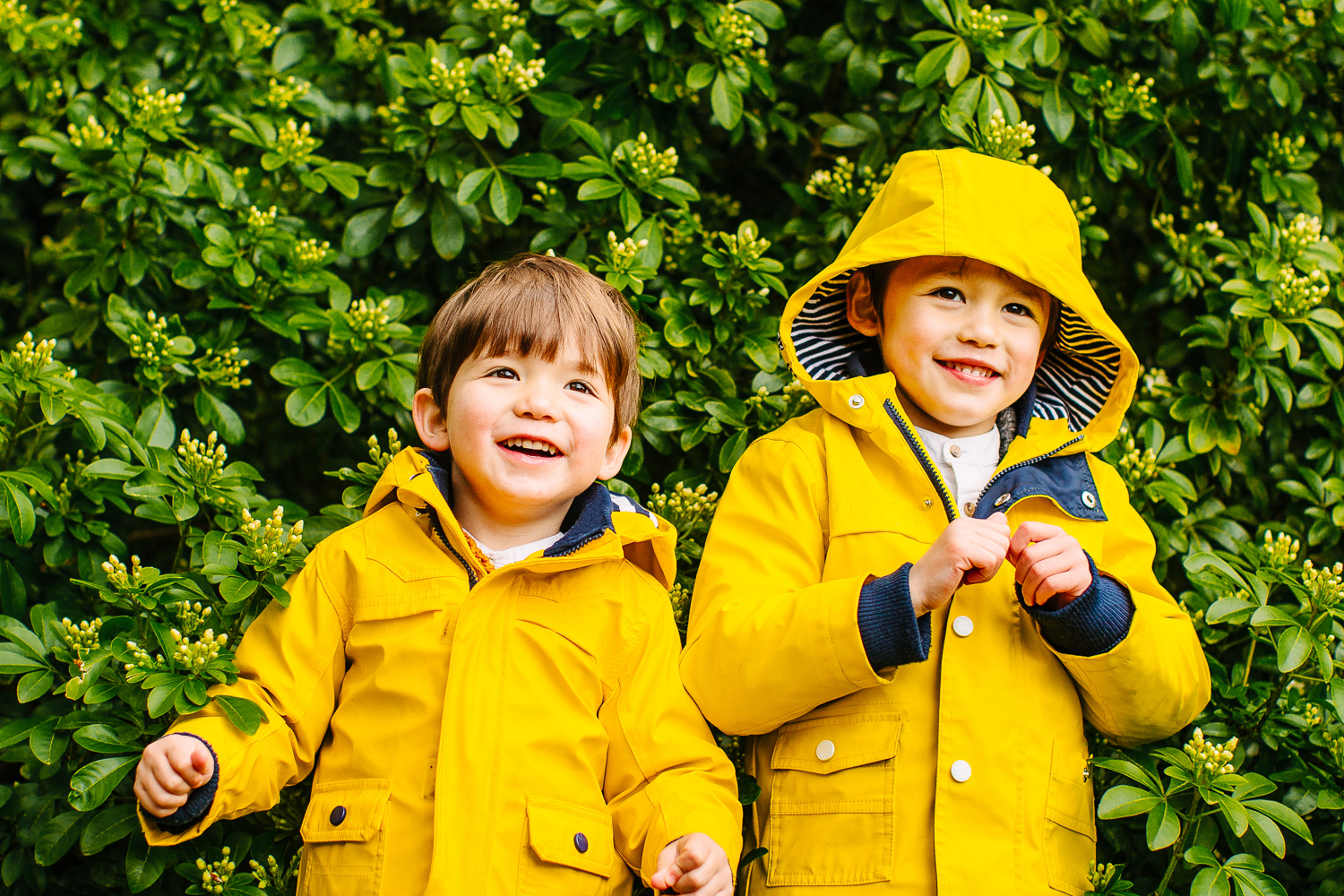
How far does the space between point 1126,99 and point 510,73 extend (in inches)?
63.1

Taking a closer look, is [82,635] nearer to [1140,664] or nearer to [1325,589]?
[1140,664]

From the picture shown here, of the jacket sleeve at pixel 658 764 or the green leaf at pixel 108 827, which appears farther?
the green leaf at pixel 108 827

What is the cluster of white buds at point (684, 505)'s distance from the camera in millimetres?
2547

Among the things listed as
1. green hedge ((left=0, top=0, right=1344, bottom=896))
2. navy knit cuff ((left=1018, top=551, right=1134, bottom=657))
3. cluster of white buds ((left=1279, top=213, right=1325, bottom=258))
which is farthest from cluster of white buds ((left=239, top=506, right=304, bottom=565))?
cluster of white buds ((left=1279, top=213, right=1325, bottom=258))

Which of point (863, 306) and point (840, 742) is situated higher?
point (863, 306)

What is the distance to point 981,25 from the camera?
111 inches

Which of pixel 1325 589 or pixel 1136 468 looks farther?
pixel 1136 468

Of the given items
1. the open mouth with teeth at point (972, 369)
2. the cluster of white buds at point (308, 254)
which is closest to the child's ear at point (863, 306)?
the open mouth with teeth at point (972, 369)

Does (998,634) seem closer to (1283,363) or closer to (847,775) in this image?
(847,775)

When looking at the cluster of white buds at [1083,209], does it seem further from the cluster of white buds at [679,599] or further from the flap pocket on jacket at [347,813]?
the flap pocket on jacket at [347,813]

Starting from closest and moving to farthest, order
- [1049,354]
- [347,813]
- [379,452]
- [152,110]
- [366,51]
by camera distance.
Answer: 1. [347,813]
2. [379,452]
3. [1049,354]
4. [152,110]
5. [366,51]

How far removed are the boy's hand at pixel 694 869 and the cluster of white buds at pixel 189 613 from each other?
102 cm

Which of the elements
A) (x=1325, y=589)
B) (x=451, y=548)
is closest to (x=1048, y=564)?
(x=1325, y=589)

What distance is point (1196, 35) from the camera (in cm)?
293
